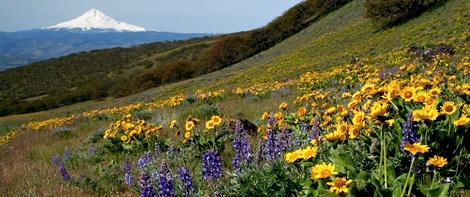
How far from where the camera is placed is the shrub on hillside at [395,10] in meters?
28.0

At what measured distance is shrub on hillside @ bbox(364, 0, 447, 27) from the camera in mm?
28000

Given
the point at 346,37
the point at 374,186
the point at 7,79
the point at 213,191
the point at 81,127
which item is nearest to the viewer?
the point at 374,186

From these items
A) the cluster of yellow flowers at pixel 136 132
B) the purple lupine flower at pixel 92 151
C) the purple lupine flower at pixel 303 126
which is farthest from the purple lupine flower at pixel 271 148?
the purple lupine flower at pixel 92 151

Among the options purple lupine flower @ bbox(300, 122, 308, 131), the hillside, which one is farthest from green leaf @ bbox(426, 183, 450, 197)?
the hillside

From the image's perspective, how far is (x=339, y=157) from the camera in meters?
2.22

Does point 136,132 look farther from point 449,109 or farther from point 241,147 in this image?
point 449,109

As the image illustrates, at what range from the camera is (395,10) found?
94.3 ft

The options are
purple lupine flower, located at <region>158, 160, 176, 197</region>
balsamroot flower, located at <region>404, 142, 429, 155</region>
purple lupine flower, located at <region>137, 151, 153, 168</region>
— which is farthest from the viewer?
purple lupine flower, located at <region>137, 151, 153, 168</region>

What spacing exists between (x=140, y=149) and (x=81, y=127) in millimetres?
6159

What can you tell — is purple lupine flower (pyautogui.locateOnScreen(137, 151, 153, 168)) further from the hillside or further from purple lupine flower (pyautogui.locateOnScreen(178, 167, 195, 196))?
the hillside

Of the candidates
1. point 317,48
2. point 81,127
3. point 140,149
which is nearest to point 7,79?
point 317,48

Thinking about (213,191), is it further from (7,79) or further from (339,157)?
(7,79)

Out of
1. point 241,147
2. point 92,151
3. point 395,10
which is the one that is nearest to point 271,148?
point 241,147

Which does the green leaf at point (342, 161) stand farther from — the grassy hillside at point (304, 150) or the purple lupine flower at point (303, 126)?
the purple lupine flower at point (303, 126)
